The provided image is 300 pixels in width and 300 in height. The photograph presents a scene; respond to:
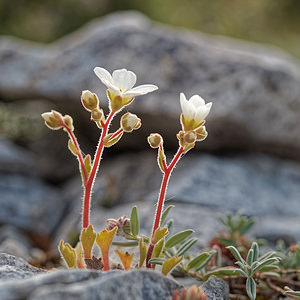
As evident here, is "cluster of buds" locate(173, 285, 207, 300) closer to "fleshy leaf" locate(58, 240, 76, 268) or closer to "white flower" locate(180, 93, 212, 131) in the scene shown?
"fleshy leaf" locate(58, 240, 76, 268)

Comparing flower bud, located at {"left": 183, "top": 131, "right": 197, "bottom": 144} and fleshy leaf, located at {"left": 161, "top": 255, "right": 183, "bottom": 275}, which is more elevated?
flower bud, located at {"left": 183, "top": 131, "right": 197, "bottom": 144}

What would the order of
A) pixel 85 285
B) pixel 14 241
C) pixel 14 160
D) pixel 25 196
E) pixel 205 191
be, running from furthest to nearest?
pixel 14 160
pixel 25 196
pixel 205 191
pixel 14 241
pixel 85 285

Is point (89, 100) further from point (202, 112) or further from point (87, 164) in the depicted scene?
point (202, 112)

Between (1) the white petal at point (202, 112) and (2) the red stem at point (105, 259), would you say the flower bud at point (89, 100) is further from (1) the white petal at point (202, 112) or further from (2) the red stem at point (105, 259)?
(2) the red stem at point (105, 259)

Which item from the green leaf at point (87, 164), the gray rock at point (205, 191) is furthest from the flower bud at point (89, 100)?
the gray rock at point (205, 191)

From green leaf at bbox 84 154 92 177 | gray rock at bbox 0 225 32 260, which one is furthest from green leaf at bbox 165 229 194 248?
gray rock at bbox 0 225 32 260

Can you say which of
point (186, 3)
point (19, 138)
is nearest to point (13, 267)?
point (19, 138)

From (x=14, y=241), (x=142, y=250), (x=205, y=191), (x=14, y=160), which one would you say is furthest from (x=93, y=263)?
(x=14, y=160)
